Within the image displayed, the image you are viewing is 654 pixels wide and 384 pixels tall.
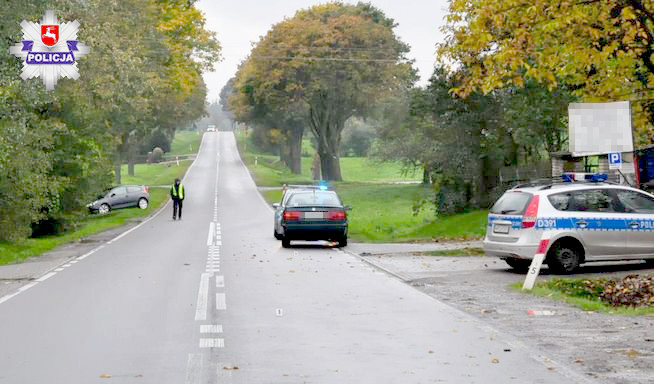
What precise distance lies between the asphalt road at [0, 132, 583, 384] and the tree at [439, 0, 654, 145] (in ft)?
16.9

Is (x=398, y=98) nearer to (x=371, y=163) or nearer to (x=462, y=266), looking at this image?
(x=371, y=163)

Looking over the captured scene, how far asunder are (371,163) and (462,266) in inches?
2324

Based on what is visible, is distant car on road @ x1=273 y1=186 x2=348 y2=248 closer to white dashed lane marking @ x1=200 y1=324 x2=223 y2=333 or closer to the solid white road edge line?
the solid white road edge line

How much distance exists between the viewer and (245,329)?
40.0 feet

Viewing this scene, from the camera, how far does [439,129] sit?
38.9 m

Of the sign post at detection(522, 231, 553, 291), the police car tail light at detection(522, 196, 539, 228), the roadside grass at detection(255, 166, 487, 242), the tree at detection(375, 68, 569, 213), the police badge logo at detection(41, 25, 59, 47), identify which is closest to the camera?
the sign post at detection(522, 231, 553, 291)

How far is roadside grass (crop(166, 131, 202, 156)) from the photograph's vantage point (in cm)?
13838

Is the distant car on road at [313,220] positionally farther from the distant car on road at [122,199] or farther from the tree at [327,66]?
the tree at [327,66]

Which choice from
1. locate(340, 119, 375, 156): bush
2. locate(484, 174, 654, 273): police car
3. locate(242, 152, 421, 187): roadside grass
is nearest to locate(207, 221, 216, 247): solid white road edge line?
locate(484, 174, 654, 273): police car

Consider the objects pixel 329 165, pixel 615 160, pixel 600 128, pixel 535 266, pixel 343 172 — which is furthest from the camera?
pixel 343 172

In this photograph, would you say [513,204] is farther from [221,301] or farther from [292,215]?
[292,215]

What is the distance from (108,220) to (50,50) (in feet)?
41.4

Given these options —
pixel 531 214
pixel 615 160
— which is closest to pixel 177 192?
pixel 615 160

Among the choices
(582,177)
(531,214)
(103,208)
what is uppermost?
(582,177)
